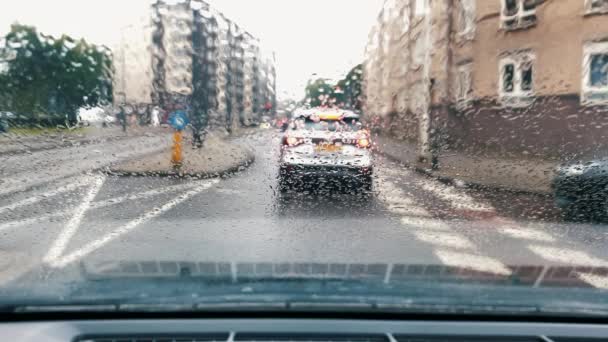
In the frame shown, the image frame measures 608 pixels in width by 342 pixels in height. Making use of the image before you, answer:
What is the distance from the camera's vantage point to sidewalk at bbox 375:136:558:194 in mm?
9188

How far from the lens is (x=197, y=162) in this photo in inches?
442

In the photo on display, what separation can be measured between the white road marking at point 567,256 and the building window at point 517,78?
2781 mm

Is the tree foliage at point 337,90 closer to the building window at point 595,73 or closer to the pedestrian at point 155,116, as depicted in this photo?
the pedestrian at point 155,116

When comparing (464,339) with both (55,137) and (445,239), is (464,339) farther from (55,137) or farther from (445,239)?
(55,137)

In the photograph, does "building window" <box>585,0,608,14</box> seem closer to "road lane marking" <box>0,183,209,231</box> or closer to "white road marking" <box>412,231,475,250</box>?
"white road marking" <box>412,231,475,250</box>

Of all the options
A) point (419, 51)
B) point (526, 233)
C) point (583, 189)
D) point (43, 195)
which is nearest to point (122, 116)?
point (43, 195)

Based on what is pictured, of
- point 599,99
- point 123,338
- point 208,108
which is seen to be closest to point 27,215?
point 208,108

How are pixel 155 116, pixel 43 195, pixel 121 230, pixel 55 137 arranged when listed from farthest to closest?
pixel 43 195 < pixel 155 116 < pixel 121 230 < pixel 55 137

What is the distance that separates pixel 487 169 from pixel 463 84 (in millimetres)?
1675

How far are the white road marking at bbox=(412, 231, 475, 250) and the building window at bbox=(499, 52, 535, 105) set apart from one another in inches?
96.9

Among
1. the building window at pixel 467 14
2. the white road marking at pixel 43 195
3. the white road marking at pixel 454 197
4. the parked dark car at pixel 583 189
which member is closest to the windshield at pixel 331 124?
the white road marking at pixel 454 197

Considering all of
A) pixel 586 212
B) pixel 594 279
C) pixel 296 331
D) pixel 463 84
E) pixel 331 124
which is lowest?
pixel 586 212

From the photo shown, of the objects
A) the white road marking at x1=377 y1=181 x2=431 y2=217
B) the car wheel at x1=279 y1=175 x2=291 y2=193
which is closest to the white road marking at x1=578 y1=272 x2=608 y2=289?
the white road marking at x1=377 y1=181 x2=431 y2=217

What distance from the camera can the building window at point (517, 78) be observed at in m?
8.58
